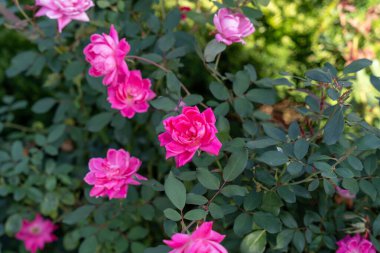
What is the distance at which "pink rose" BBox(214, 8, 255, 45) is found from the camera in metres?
1.36

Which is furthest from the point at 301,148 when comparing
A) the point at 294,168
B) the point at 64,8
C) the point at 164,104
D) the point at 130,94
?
the point at 64,8

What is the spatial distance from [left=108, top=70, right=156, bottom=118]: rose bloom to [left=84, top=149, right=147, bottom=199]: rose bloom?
137 mm

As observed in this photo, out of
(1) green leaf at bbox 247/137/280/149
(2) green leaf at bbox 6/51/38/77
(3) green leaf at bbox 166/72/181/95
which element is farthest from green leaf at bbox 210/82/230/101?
(2) green leaf at bbox 6/51/38/77

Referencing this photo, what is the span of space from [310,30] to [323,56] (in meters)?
0.14

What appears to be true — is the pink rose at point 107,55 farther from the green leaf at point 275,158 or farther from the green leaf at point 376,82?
the green leaf at point 376,82

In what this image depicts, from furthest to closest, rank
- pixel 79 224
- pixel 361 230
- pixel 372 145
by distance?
pixel 79 224
pixel 361 230
pixel 372 145

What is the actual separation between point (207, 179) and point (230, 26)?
1.49 feet

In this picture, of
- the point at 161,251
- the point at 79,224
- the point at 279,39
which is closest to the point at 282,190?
the point at 161,251

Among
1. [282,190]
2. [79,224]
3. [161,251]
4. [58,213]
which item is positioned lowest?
[58,213]

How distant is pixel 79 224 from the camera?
183 centimetres

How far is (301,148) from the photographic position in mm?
1184

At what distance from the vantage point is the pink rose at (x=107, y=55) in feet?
4.14

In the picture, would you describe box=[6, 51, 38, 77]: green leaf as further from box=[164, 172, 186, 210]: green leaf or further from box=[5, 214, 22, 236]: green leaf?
box=[164, 172, 186, 210]: green leaf

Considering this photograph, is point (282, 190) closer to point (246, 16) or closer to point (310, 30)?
point (246, 16)
